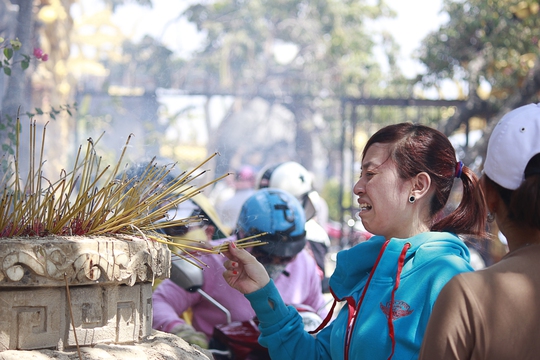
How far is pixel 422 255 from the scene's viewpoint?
1600mm

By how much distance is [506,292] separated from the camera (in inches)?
40.1

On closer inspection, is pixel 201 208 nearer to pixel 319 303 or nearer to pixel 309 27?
pixel 319 303

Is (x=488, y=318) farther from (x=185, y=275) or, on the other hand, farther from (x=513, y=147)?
(x=185, y=275)

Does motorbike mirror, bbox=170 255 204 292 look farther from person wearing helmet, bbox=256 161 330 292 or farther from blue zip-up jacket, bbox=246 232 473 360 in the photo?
person wearing helmet, bbox=256 161 330 292

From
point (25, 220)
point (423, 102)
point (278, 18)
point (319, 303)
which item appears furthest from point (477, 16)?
point (25, 220)

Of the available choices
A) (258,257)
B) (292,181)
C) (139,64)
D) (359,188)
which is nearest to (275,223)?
(258,257)

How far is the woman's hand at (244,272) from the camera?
1.81 m

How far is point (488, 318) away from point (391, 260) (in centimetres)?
62

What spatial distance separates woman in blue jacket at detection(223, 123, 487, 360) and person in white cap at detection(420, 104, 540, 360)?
49 cm

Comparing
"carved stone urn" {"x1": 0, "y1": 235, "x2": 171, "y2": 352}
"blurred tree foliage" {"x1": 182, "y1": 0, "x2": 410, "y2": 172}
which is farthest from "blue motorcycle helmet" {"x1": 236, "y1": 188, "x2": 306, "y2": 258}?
"blurred tree foliage" {"x1": 182, "y1": 0, "x2": 410, "y2": 172}

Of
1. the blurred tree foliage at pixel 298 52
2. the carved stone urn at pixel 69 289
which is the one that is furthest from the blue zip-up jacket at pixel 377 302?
the blurred tree foliage at pixel 298 52

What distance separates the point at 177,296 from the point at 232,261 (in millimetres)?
986

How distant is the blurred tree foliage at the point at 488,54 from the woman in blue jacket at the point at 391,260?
6814 mm

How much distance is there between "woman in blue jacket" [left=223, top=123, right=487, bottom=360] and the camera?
1550 millimetres
